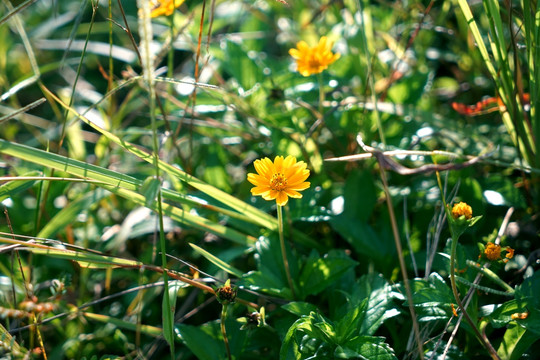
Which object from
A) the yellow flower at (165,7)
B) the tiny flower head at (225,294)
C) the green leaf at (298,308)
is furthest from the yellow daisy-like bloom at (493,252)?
the yellow flower at (165,7)

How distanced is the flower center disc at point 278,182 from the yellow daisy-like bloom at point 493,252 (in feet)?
1.40

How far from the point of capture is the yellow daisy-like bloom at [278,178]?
104 centimetres

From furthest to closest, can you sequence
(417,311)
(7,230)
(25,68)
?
(25,68)
(7,230)
(417,311)

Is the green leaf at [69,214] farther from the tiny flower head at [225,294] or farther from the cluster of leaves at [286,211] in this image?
the tiny flower head at [225,294]

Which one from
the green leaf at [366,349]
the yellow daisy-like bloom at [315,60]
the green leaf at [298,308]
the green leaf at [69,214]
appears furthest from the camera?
the yellow daisy-like bloom at [315,60]

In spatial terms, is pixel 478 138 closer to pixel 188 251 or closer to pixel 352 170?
pixel 352 170

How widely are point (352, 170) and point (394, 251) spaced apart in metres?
0.28

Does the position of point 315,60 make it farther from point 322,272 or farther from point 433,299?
point 433,299

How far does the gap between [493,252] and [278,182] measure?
451 mm

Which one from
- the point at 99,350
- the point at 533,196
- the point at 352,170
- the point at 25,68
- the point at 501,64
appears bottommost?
the point at 99,350

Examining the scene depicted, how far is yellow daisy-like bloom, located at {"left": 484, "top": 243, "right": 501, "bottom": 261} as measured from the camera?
975 mm

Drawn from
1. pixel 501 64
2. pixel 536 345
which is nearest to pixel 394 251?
pixel 536 345

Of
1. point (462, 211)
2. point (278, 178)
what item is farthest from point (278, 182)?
point (462, 211)

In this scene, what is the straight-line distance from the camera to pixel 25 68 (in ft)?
8.02
